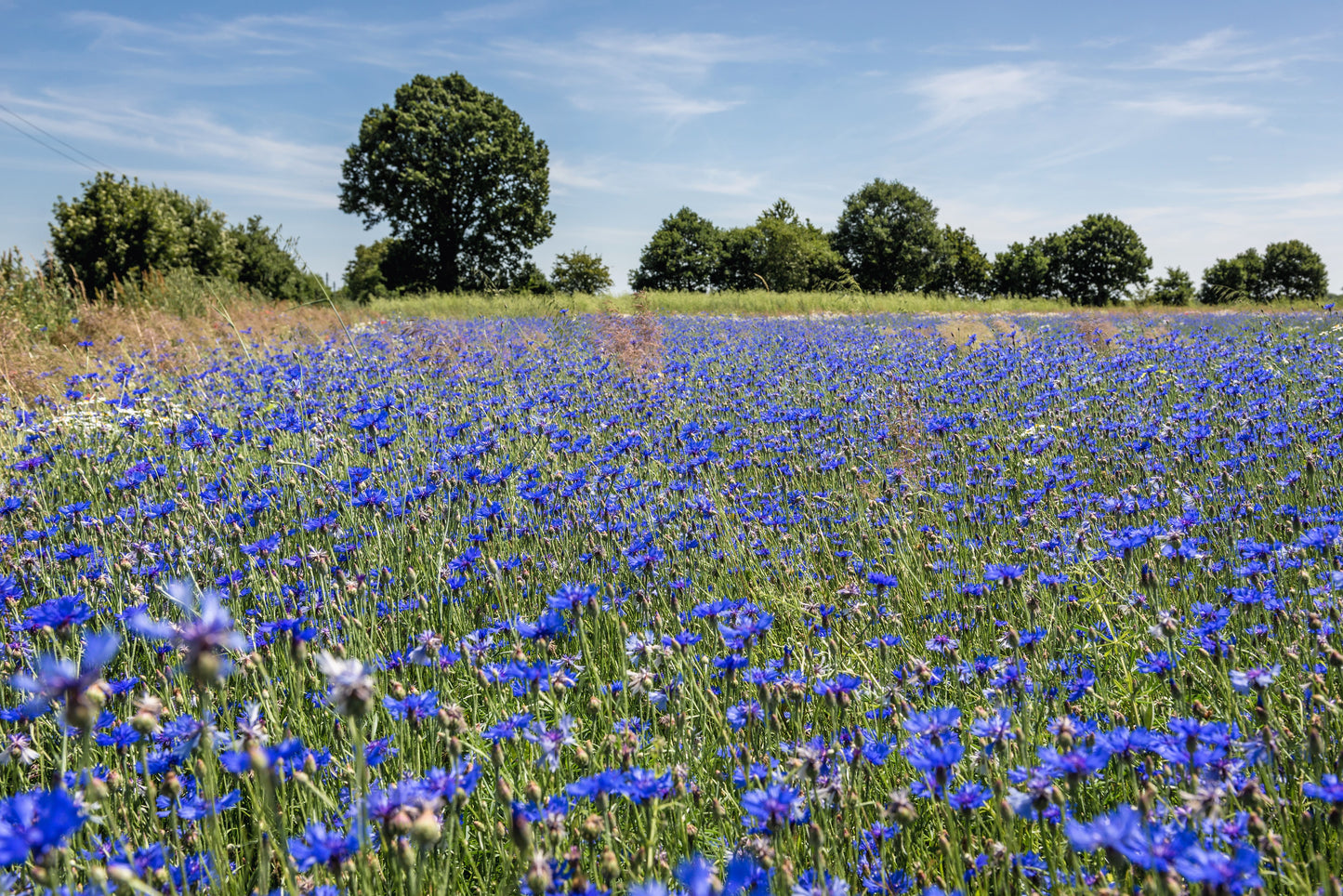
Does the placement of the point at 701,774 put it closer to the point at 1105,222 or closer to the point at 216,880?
the point at 216,880

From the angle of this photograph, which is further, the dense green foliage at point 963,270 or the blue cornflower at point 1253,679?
the dense green foliage at point 963,270

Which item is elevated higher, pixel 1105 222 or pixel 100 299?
pixel 1105 222

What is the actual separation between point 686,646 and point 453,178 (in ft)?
124

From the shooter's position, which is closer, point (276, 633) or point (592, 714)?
point (592, 714)

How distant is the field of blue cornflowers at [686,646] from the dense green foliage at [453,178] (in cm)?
3212

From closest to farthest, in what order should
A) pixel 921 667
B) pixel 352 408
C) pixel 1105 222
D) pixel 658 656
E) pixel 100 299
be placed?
pixel 921 667 → pixel 658 656 → pixel 352 408 → pixel 100 299 → pixel 1105 222

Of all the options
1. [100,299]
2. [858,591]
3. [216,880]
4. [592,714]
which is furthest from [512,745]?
[100,299]

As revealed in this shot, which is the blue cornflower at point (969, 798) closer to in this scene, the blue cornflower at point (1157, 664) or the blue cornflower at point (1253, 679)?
the blue cornflower at point (1253, 679)

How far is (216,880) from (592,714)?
1.21 meters

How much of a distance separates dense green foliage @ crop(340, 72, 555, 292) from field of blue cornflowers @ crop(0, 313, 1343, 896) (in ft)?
105

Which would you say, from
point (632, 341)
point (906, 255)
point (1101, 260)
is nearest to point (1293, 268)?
point (1101, 260)

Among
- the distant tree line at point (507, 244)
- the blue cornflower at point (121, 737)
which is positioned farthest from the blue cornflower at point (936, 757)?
the distant tree line at point (507, 244)

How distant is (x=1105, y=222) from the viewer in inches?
2163

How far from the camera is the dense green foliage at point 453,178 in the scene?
116 ft
